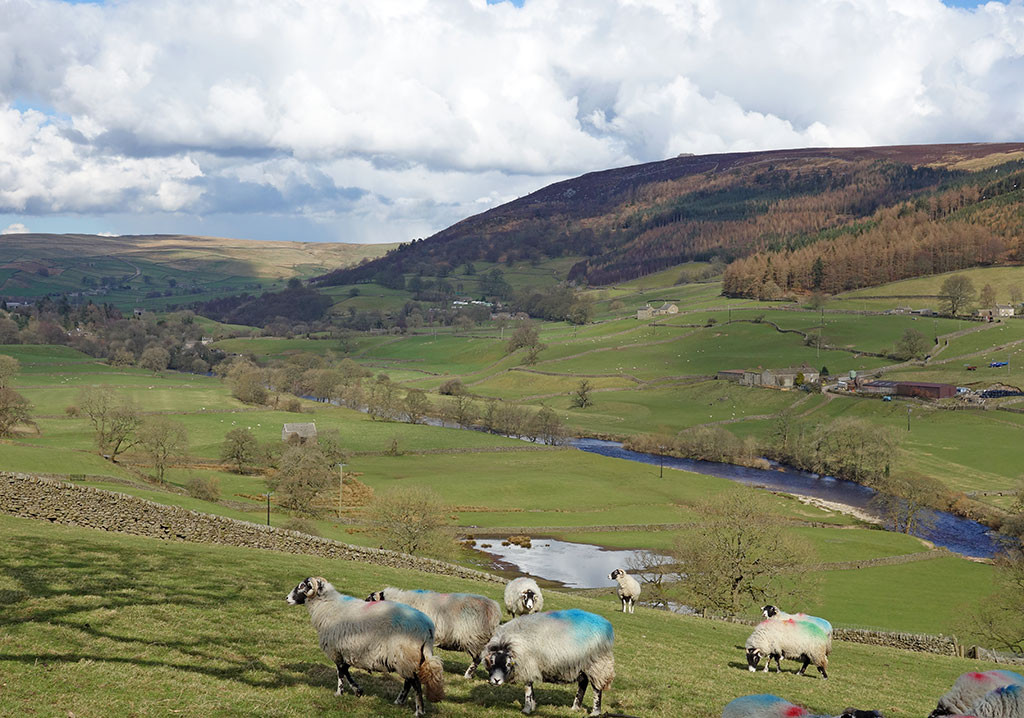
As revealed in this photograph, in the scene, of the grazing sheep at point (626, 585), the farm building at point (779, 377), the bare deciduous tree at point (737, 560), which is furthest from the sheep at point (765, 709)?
the farm building at point (779, 377)

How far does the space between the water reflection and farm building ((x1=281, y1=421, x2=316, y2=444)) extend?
52.0 m

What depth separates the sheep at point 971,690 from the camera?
14414mm

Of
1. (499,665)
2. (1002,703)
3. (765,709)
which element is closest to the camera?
(765,709)

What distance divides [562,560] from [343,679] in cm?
6355

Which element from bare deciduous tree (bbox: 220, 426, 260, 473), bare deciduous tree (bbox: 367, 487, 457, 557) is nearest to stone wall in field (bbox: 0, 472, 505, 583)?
bare deciduous tree (bbox: 367, 487, 457, 557)

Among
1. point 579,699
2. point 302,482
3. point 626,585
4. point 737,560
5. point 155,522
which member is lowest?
point 302,482

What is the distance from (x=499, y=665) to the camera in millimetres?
15477

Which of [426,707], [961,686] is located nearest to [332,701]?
[426,707]

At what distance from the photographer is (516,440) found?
143 metres

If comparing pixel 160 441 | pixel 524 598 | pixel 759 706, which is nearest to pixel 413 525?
pixel 160 441

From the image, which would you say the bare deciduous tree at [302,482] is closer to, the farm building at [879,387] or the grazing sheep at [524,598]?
the grazing sheep at [524,598]

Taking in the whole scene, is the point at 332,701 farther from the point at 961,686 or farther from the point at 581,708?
the point at 961,686

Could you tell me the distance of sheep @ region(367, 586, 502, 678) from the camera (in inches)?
715

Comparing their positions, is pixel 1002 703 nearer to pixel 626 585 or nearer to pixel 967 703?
pixel 967 703
